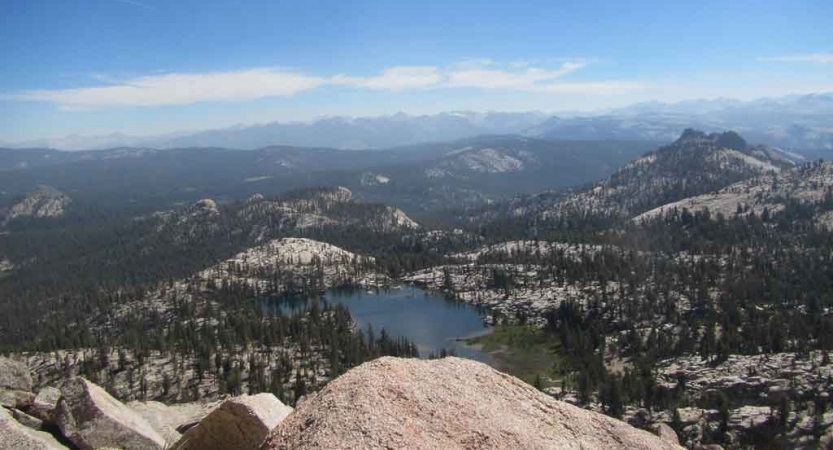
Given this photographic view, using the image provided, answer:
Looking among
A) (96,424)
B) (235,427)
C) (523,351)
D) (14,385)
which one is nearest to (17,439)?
(96,424)

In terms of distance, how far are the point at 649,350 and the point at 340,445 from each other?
11930 centimetres

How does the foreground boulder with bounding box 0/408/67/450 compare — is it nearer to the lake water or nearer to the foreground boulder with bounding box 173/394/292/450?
the foreground boulder with bounding box 173/394/292/450

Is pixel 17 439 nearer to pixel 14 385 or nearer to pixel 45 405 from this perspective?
pixel 45 405

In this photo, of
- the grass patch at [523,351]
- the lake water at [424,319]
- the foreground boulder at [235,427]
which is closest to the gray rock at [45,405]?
the foreground boulder at [235,427]

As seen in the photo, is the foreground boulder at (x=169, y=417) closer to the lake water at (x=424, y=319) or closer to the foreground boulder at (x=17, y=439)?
the foreground boulder at (x=17, y=439)

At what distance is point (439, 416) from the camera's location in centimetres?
1734

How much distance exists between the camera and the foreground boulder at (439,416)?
15.8 meters

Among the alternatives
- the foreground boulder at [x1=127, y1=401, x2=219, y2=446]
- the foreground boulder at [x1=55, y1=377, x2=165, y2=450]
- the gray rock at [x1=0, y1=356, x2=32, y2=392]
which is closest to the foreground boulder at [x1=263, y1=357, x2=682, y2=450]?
the foreground boulder at [x1=55, y1=377, x2=165, y2=450]

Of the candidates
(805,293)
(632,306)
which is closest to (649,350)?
(632,306)

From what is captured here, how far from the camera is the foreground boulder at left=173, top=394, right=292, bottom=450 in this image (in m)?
Answer: 22.1

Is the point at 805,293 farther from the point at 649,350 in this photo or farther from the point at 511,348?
the point at 511,348

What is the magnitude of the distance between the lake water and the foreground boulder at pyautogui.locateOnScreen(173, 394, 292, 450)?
112 m

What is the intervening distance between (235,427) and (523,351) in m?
120

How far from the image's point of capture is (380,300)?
19512 centimetres
